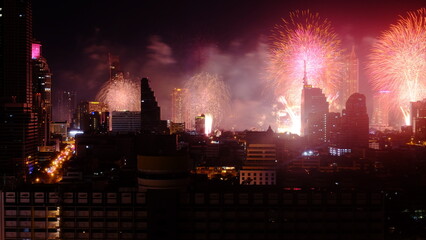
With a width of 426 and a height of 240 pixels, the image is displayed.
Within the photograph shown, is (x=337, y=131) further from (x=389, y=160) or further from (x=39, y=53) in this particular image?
(x=39, y=53)

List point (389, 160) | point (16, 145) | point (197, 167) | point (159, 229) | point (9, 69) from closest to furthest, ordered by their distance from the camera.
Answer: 1. point (159, 229)
2. point (197, 167)
3. point (16, 145)
4. point (389, 160)
5. point (9, 69)

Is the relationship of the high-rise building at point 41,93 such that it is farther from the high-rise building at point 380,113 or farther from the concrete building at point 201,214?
the high-rise building at point 380,113

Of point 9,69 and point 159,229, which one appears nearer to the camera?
point 159,229

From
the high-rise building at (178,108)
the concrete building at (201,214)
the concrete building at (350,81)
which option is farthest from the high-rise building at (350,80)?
the concrete building at (201,214)

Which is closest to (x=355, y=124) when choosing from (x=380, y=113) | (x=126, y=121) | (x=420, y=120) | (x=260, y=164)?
(x=420, y=120)

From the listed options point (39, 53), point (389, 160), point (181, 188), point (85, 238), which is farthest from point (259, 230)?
point (39, 53)
